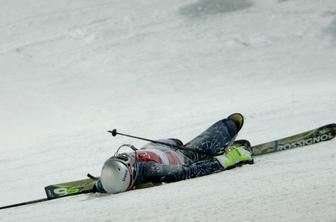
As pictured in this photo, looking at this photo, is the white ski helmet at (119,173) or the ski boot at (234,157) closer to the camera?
the white ski helmet at (119,173)

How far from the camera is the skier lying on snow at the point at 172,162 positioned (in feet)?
20.9

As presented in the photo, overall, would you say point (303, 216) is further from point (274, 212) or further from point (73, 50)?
point (73, 50)

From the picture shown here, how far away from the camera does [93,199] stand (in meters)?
6.60

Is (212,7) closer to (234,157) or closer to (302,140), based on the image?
(302,140)

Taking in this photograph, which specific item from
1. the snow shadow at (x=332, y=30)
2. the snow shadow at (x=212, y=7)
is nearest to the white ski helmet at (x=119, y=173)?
the snow shadow at (x=332, y=30)

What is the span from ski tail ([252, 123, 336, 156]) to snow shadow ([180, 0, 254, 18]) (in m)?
9.88

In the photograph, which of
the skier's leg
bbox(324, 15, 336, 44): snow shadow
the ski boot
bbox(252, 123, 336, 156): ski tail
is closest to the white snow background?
bbox(324, 15, 336, 44): snow shadow

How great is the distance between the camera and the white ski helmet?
20.7 ft

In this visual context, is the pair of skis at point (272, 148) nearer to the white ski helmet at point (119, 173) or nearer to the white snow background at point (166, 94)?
the white snow background at point (166, 94)

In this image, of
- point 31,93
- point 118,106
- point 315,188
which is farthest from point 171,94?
point 315,188

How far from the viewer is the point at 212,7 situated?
17.8 metres

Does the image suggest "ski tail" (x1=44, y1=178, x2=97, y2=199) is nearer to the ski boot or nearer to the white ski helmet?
the white ski helmet

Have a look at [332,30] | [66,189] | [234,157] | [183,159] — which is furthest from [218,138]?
[332,30]

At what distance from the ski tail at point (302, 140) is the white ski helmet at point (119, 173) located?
7.53 ft
